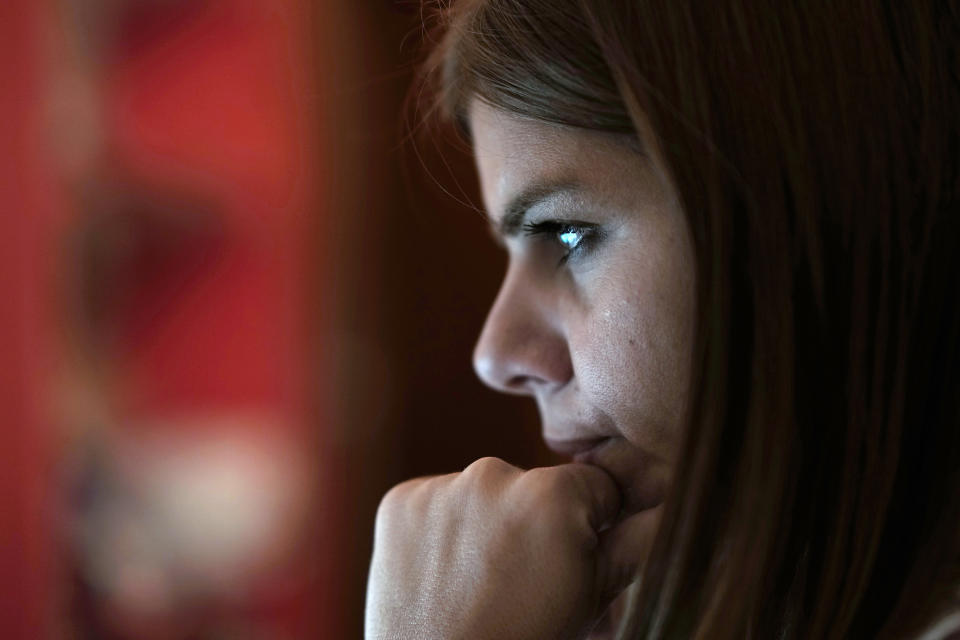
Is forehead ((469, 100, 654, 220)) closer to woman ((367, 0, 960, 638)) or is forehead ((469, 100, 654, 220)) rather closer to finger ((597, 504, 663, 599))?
woman ((367, 0, 960, 638))

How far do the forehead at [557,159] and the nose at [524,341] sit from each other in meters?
0.05

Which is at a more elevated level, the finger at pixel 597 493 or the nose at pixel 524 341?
the nose at pixel 524 341

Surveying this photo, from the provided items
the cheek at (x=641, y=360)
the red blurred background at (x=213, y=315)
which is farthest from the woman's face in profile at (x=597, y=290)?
the red blurred background at (x=213, y=315)

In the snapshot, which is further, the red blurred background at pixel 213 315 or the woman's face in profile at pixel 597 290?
the red blurred background at pixel 213 315

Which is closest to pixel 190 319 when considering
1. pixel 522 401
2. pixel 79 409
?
pixel 79 409

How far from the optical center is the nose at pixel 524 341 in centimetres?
56

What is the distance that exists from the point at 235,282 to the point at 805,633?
114cm

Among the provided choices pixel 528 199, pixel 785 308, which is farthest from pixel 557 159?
pixel 785 308

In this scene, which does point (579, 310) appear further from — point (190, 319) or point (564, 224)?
point (190, 319)

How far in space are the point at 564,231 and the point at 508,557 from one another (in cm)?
17

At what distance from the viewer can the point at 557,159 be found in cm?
51

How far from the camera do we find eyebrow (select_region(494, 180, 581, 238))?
510 millimetres

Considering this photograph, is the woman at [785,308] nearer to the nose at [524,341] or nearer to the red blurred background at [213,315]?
the nose at [524,341]

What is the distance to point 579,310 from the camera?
53 centimetres
